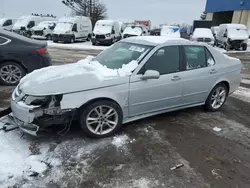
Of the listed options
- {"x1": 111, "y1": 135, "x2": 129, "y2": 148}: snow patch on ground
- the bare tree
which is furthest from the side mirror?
the bare tree

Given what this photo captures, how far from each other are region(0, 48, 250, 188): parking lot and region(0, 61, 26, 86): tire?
3113mm

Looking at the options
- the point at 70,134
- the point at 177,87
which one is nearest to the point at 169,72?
the point at 177,87

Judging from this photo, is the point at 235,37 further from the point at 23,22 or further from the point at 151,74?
the point at 23,22

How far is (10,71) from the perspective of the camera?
21.4 ft

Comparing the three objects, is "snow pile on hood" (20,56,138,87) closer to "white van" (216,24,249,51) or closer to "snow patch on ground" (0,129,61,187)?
"snow patch on ground" (0,129,61,187)


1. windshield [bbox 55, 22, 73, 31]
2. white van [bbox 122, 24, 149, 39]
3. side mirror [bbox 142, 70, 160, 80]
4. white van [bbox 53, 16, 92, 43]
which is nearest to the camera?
side mirror [bbox 142, 70, 160, 80]

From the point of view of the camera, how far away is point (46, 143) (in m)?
3.67

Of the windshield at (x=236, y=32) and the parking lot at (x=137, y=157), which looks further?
the windshield at (x=236, y=32)

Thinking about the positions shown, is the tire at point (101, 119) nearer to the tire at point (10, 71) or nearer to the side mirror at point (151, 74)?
the side mirror at point (151, 74)

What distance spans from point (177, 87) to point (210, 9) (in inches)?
1913

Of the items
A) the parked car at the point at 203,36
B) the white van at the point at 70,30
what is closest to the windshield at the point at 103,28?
the white van at the point at 70,30

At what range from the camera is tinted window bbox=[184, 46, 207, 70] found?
466 cm

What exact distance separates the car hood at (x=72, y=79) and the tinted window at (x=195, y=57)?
1189 millimetres

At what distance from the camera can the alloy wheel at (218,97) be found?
527 cm
